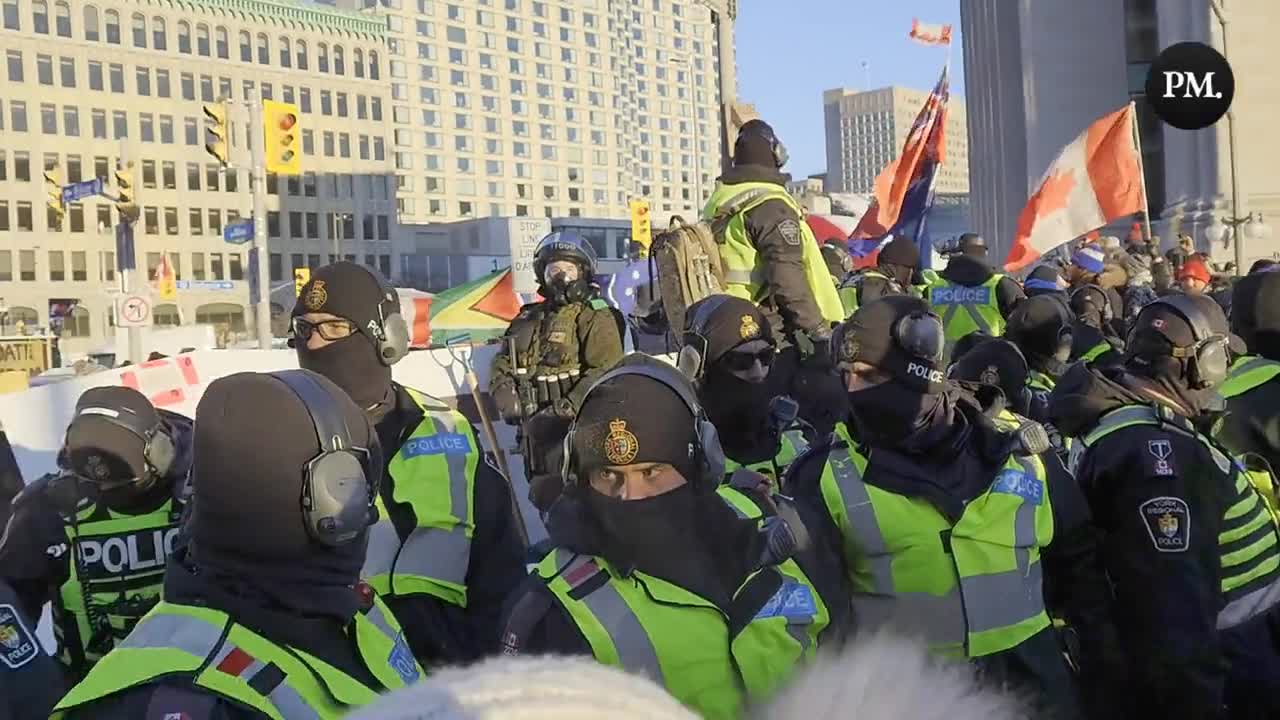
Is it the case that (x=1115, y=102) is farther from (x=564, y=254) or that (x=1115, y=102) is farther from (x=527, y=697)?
(x=527, y=697)

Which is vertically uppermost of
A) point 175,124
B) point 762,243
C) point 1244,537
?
point 175,124

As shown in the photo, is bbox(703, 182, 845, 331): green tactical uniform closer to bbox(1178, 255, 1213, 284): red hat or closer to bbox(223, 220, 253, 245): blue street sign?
bbox(1178, 255, 1213, 284): red hat

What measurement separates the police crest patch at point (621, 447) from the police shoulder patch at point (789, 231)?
Answer: 11.6 ft

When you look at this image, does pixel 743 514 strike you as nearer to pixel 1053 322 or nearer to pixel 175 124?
pixel 1053 322

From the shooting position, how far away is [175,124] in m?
91.1

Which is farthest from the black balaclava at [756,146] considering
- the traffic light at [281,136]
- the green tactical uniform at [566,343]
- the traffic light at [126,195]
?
the traffic light at [126,195]

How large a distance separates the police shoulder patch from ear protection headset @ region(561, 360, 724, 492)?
3.34 m

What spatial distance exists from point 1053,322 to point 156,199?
9108 centimetres

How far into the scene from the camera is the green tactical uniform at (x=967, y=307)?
28.2 feet

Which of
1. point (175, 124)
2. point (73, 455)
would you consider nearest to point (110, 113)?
point (175, 124)

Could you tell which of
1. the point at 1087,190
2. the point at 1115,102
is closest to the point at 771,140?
the point at 1087,190

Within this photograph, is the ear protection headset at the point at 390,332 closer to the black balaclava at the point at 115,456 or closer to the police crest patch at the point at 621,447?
the black balaclava at the point at 115,456

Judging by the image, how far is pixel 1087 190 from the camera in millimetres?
12586

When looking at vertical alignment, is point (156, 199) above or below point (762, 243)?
→ above
